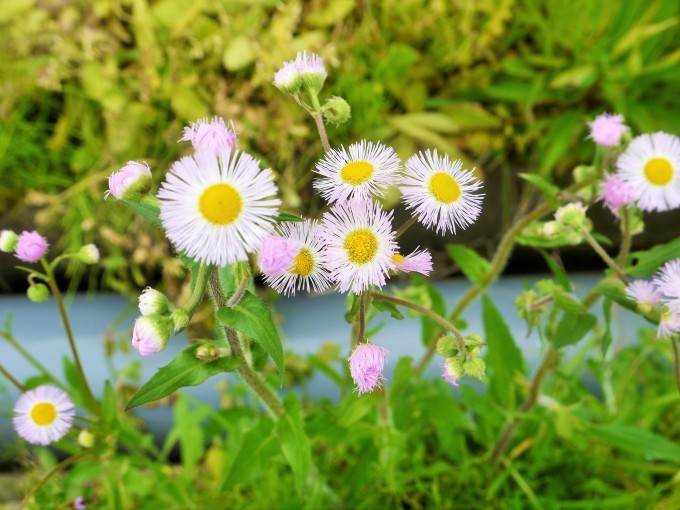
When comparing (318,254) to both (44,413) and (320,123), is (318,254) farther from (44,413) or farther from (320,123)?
(44,413)

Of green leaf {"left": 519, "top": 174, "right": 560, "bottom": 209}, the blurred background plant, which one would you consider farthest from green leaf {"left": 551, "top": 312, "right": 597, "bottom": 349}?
the blurred background plant

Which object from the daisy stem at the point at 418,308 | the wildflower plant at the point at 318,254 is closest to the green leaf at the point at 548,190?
the wildflower plant at the point at 318,254

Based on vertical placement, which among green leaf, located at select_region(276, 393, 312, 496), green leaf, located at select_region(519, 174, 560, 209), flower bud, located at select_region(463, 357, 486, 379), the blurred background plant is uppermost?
the blurred background plant

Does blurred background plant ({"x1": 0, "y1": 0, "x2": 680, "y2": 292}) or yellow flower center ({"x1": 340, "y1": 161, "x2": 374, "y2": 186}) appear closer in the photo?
yellow flower center ({"x1": 340, "y1": 161, "x2": 374, "y2": 186})

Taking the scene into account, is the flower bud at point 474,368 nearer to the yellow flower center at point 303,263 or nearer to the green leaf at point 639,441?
the yellow flower center at point 303,263

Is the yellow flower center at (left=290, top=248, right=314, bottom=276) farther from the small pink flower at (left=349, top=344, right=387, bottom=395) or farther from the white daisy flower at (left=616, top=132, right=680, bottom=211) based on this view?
the white daisy flower at (left=616, top=132, right=680, bottom=211)
